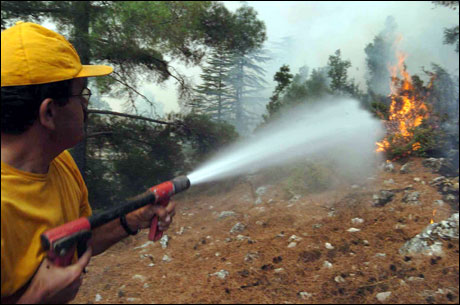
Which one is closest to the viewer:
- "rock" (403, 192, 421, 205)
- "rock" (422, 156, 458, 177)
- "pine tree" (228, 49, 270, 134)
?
"rock" (403, 192, 421, 205)

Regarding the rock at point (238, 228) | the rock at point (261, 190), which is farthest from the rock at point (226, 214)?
the rock at point (261, 190)

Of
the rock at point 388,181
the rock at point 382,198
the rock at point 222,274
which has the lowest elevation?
the rock at point 222,274

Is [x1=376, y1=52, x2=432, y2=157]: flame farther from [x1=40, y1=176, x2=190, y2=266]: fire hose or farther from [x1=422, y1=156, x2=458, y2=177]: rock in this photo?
[x1=40, y1=176, x2=190, y2=266]: fire hose

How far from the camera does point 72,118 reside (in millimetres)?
1493

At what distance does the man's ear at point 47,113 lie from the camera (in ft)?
4.32

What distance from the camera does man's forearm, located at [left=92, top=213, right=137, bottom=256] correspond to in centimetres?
188

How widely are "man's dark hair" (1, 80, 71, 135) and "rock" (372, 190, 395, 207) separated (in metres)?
5.71

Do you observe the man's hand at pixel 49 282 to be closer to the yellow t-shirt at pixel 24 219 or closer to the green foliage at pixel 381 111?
the yellow t-shirt at pixel 24 219

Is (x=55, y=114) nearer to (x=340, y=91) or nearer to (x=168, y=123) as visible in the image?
(x=168, y=123)

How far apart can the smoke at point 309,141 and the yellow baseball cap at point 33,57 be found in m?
6.61

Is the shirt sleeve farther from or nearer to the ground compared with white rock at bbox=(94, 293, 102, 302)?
farther from the ground

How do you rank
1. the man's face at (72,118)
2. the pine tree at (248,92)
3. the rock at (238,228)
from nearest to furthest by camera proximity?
the man's face at (72,118) → the rock at (238,228) → the pine tree at (248,92)

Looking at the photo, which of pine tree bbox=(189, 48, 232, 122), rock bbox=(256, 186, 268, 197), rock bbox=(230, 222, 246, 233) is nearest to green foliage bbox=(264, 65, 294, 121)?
pine tree bbox=(189, 48, 232, 122)

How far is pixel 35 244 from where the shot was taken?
4.09ft
